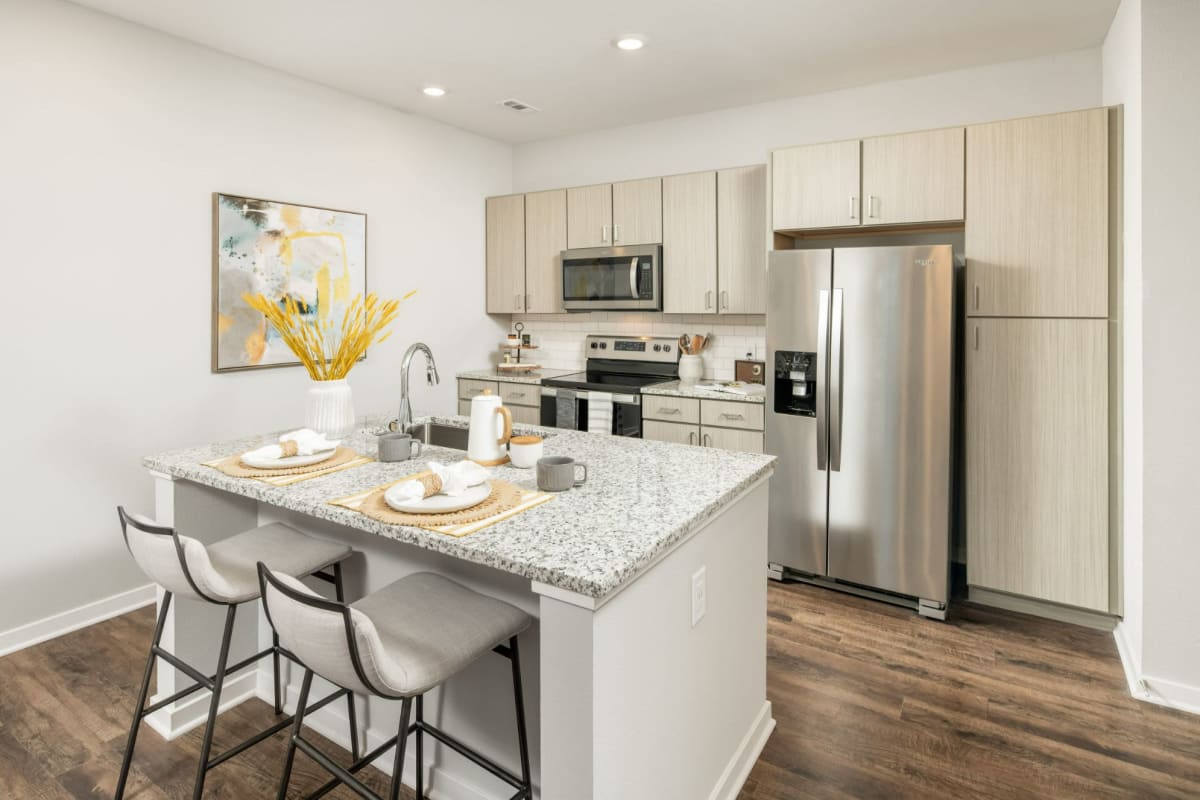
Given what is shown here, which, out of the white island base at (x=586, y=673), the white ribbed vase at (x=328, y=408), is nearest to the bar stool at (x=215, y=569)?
the white island base at (x=586, y=673)

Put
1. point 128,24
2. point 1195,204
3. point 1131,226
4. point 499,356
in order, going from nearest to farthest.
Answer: point 1195,204 < point 1131,226 < point 128,24 < point 499,356

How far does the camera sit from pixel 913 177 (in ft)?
10.6

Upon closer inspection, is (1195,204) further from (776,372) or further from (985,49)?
(776,372)

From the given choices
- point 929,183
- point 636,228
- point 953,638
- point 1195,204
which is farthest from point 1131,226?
point 636,228

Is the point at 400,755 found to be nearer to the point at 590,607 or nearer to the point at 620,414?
the point at 590,607

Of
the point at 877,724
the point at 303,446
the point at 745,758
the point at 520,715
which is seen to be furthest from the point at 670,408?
the point at 520,715

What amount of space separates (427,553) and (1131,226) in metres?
2.78

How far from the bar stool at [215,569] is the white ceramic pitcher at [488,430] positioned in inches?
19.3

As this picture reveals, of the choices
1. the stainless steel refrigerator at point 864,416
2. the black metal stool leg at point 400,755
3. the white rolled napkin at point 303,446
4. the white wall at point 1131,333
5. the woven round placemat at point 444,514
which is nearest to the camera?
the black metal stool leg at point 400,755

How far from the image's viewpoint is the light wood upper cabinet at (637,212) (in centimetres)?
430

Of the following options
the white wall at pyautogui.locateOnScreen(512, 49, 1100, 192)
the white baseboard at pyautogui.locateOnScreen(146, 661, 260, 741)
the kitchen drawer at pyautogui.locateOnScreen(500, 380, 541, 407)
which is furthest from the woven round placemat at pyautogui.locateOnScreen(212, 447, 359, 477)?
the white wall at pyautogui.locateOnScreen(512, 49, 1100, 192)

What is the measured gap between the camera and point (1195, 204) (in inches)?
91.0

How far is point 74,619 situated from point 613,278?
329 centimetres

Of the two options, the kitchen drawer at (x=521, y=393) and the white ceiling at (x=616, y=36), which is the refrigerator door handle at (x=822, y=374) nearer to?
the white ceiling at (x=616, y=36)
